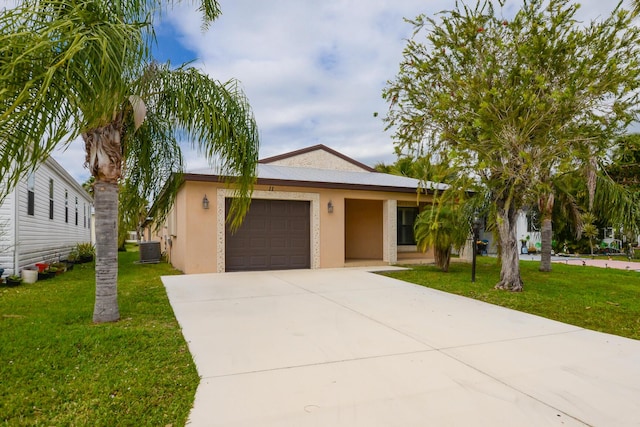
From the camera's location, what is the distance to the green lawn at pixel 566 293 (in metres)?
6.18

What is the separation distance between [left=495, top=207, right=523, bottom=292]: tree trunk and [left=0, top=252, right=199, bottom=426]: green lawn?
7.41m

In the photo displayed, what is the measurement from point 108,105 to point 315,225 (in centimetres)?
993

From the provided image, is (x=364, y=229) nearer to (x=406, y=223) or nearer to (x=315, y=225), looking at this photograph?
(x=406, y=223)

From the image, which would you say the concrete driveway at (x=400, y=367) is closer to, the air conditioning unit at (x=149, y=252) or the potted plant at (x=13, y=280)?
the potted plant at (x=13, y=280)

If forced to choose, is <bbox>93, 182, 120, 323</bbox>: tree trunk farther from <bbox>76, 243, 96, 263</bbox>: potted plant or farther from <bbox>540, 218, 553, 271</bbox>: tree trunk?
<bbox>76, 243, 96, 263</bbox>: potted plant

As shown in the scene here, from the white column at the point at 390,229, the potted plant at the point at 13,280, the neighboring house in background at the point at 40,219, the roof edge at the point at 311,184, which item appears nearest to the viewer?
the potted plant at the point at 13,280

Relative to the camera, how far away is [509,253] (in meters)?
9.20

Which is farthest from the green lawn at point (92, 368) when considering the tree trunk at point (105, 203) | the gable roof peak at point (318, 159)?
the gable roof peak at point (318, 159)

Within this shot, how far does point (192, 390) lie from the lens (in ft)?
11.2

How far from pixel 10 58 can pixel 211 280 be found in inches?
312

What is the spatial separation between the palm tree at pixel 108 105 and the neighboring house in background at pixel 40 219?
5.61ft

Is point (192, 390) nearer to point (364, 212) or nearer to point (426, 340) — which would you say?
point (426, 340)

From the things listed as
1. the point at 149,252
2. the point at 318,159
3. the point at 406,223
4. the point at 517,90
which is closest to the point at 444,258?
the point at 406,223

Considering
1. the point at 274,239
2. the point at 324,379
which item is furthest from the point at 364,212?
the point at 324,379
